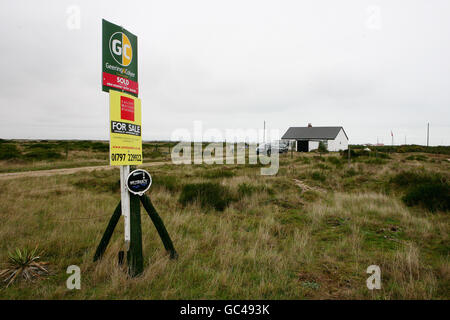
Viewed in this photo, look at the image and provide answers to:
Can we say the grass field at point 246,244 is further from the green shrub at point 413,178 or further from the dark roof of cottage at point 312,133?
the dark roof of cottage at point 312,133

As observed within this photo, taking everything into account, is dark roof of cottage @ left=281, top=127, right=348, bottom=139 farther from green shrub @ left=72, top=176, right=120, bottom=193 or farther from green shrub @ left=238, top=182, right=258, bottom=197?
green shrub @ left=72, top=176, right=120, bottom=193

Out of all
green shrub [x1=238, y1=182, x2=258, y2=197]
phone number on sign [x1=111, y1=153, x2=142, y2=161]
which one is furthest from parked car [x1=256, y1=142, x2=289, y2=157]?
phone number on sign [x1=111, y1=153, x2=142, y2=161]

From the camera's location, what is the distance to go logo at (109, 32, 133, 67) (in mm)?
3393

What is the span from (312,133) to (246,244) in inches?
1872

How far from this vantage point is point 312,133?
159 feet

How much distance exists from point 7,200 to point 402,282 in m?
10.2

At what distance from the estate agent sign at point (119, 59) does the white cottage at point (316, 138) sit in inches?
1674

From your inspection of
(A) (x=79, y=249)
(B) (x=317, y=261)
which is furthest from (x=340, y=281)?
(A) (x=79, y=249)

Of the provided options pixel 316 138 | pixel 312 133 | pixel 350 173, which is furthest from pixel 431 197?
pixel 312 133

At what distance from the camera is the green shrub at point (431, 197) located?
7063 millimetres

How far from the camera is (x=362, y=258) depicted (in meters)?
4.16

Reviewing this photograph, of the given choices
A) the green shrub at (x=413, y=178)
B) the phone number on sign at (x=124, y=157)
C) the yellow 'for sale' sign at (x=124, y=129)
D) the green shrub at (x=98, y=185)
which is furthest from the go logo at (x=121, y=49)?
the green shrub at (x=413, y=178)

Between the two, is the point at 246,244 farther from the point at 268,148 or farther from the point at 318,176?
the point at 268,148
